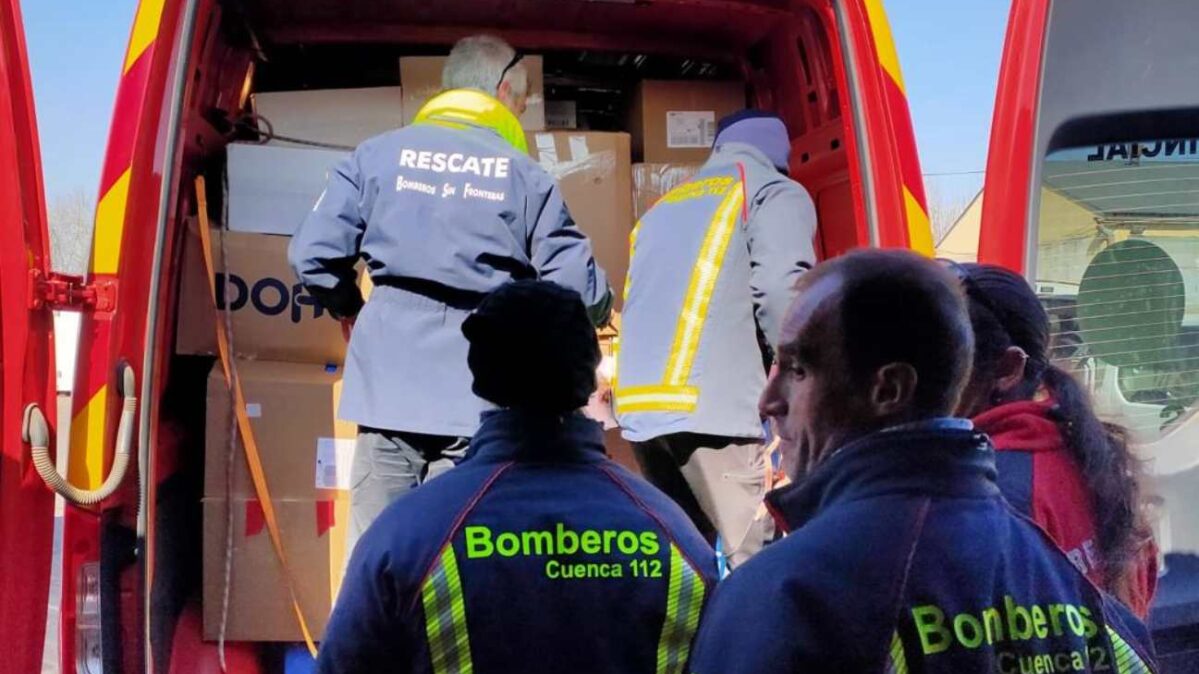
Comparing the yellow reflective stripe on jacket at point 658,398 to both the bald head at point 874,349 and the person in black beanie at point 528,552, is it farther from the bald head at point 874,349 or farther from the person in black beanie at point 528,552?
the bald head at point 874,349

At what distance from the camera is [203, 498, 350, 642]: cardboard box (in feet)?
9.35

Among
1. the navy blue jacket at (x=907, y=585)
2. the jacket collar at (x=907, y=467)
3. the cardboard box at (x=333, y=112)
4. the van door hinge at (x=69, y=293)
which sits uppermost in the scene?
the cardboard box at (x=333, y=112)

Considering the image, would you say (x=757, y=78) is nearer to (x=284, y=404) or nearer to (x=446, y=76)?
(x=446, y=76)

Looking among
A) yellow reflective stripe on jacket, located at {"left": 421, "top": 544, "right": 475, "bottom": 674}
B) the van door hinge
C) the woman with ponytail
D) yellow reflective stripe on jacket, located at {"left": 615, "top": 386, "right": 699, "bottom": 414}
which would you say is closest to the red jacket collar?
the woman with ponytail

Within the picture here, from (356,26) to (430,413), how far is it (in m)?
1.42

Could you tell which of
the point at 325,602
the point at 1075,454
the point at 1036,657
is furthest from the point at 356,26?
the point at 1036,657

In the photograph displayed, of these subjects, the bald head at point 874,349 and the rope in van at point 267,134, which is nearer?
the bald head at point 874,349

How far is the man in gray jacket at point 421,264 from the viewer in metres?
2.58

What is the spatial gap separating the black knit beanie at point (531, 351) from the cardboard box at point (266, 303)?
1.61 m

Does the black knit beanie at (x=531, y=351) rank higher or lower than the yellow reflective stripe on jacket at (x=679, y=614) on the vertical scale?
higher

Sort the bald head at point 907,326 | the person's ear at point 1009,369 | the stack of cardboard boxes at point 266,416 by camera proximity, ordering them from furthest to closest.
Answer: the stack of cardboard boxes at point 266,416
the person's ear at point 1009,369
the bald head at point 907,326

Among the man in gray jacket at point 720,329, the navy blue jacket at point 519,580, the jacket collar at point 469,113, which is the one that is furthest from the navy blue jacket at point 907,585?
the jacket collar at point 469,113

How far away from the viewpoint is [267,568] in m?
2.88

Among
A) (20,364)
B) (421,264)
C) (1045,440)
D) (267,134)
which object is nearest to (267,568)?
(421,264)
